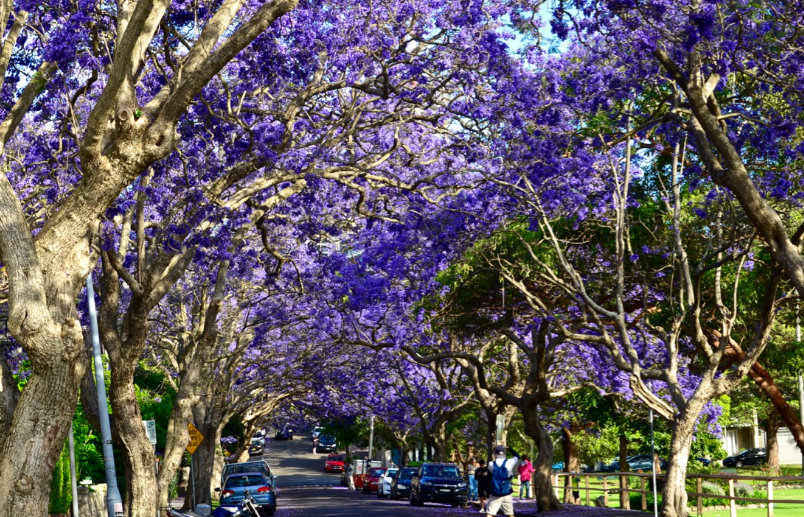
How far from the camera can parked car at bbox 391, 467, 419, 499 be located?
133 feet

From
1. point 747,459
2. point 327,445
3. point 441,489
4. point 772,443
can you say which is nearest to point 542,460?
point 441,489

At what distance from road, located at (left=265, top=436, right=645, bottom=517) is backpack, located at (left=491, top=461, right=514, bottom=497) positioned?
6872 millimetres

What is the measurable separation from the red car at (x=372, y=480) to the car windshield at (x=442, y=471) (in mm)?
12333

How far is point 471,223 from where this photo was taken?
2092 cm

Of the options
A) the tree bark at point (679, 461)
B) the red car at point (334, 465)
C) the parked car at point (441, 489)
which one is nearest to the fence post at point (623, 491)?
the tree bark at point (679, 461)

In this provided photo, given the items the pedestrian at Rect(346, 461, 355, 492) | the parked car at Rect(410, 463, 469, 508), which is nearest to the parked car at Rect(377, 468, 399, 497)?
the pedestrian at Rect(346, 461, 355, 492)

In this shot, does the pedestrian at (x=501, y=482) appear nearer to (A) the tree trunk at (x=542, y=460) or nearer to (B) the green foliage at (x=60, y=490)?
(A) the tree trunk at (x=542, y=460)

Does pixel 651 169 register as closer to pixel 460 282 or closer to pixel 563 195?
pixel 563 195

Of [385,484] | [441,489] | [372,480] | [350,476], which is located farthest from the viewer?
[350,476]

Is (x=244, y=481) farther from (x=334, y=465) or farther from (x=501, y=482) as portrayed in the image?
(x=334, y=465)

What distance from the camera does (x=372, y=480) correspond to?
47.4 m

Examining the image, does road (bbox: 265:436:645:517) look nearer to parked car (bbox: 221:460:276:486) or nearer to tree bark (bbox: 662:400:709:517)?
parked car (bbox: 221:460:276:486)

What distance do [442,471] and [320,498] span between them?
27.6ft

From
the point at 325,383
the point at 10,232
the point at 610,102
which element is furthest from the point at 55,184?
the point at 325,383
